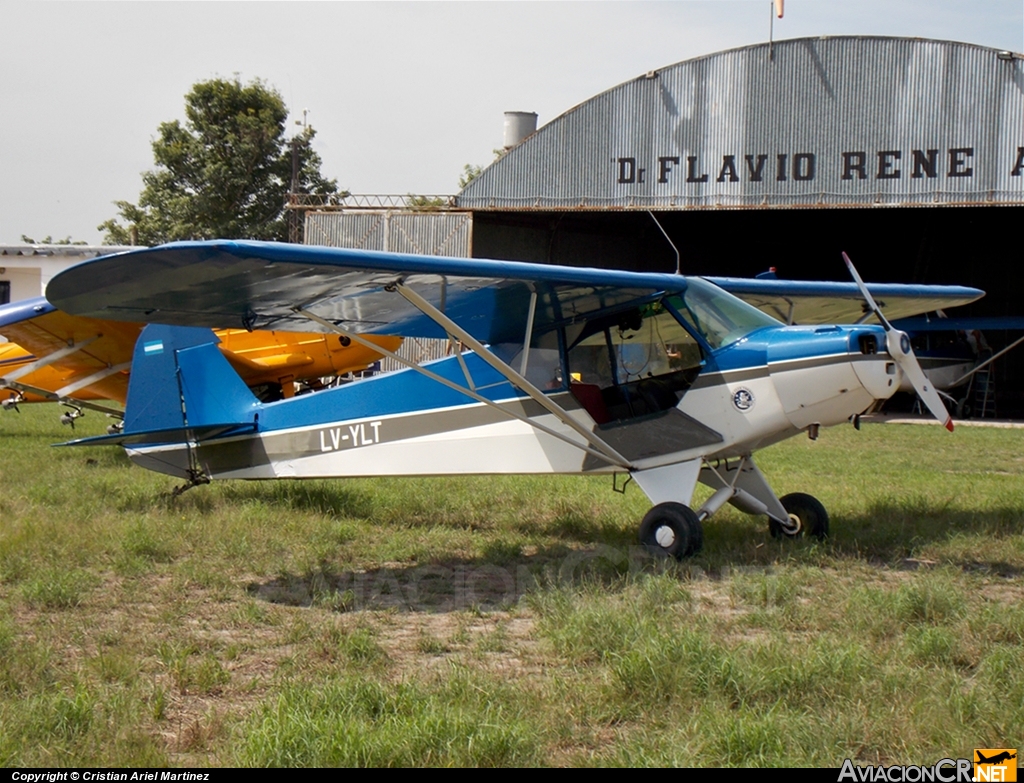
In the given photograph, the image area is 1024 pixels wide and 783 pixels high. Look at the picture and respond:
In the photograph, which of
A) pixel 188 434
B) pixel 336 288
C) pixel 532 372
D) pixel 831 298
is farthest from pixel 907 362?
pixel 188 434

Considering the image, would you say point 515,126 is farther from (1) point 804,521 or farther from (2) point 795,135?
(1) point 804,521

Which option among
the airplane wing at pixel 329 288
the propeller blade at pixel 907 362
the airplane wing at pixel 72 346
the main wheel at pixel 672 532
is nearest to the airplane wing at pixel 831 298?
the airplane wing at pixel 329 288

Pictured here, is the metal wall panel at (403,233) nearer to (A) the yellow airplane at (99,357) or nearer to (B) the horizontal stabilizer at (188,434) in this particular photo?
(A) the yellow airplane at (99,357)

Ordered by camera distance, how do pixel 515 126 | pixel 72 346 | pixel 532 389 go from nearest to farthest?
pixel 532 389
pixel 72 346
pixel 515 126

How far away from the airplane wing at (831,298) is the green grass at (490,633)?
1922mm

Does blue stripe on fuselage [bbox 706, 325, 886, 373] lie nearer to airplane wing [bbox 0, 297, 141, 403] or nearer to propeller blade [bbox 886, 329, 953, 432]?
propeller blade [bbox 886, 329, 953, 432]

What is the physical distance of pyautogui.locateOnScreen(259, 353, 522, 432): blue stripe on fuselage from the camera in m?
8.20

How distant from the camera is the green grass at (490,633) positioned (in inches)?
144

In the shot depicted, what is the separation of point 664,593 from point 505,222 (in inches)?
875

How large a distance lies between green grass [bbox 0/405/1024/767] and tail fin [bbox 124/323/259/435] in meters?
0.83

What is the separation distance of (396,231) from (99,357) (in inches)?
551

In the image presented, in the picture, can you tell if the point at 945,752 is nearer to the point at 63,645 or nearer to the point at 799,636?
the point at 799,636

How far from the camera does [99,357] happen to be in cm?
1369

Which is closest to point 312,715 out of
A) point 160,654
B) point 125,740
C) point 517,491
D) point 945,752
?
point 125,740
